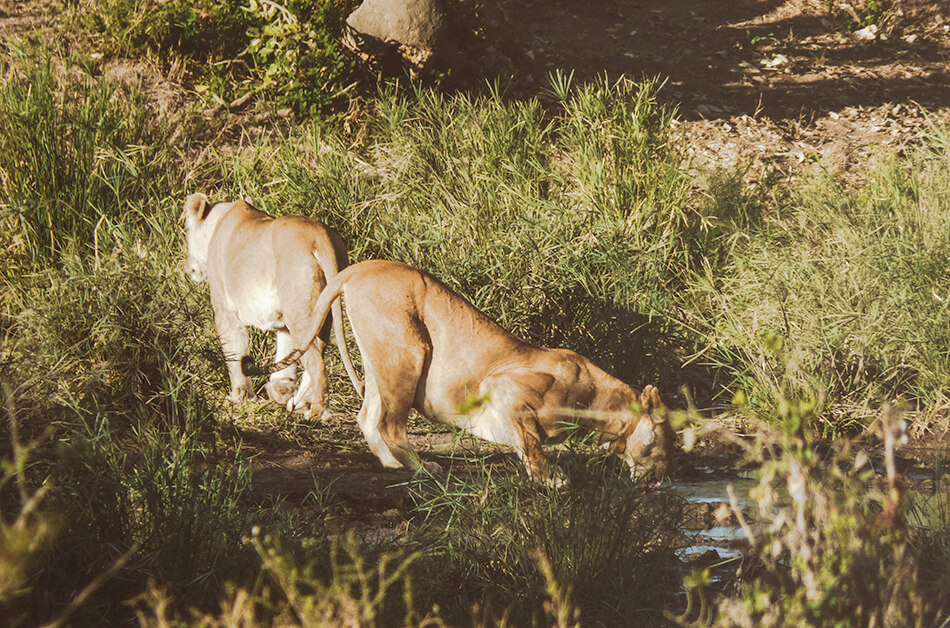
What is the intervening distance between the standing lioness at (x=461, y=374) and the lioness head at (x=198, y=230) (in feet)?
4.57

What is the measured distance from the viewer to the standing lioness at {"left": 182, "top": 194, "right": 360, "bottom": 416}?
16.6ft

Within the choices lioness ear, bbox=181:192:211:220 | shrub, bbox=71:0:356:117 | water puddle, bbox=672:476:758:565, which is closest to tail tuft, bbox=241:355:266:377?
lioness ear, bbox=181:192:211:220

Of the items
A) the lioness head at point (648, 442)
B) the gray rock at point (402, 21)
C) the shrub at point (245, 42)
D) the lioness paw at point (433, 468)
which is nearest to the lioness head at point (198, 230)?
the lioness paw at point (433, 468)

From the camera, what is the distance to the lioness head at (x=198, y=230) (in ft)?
18.8

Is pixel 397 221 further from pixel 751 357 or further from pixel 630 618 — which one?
pixel 630 618

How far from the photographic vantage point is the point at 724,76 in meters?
11.7

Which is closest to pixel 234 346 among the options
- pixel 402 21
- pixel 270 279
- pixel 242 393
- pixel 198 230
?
pixel 242 393

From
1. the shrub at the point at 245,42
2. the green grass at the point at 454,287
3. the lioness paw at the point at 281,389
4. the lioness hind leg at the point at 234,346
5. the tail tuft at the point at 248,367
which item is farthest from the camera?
the shrub at the point at 245,42

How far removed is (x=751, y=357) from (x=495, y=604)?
271 cm

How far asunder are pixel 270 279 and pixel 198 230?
0.78 meters

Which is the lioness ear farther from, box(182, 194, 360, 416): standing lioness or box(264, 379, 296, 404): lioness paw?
box(264, 379, 296, 404): lioness paw

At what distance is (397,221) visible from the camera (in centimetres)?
685

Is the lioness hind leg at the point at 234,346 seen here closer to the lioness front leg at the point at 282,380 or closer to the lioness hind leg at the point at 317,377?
the lioness front leg at the point at 282,380

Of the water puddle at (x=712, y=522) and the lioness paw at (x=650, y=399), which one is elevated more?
the lioness paw at (x=650, y=399)
